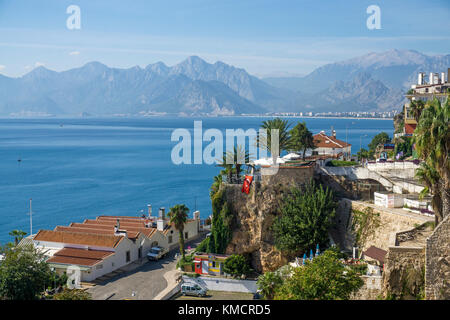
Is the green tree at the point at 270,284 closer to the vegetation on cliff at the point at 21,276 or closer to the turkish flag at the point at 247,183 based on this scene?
the turkish flag at the point at 247,183

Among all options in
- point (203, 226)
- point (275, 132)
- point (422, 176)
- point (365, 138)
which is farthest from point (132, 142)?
point (422, 176)

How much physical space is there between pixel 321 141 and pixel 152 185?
Answer: 171ft

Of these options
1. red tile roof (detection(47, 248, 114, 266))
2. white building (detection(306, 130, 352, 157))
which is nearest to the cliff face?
white building (detection(306, 130, 352, 157))

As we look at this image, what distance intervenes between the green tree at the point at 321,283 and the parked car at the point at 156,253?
68.3ft

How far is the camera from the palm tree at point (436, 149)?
18875 millimetres

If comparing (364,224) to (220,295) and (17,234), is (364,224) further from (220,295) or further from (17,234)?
(17,234)

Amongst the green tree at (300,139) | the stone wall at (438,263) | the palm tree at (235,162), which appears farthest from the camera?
the green tree at (300,139)

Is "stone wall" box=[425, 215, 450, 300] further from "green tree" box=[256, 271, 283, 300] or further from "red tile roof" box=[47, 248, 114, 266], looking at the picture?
"red tile roof" box=[47, 248, 114, 266]

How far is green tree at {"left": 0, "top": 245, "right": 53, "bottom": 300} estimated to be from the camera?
79.6 feet

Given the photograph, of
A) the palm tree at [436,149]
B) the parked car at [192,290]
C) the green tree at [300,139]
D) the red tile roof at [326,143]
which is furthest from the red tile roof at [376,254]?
the red tile roof at [326,143]

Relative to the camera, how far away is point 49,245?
38.8m

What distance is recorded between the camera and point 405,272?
18.5 metres

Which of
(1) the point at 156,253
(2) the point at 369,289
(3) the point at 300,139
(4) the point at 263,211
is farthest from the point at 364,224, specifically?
(1) the point at 156,253
